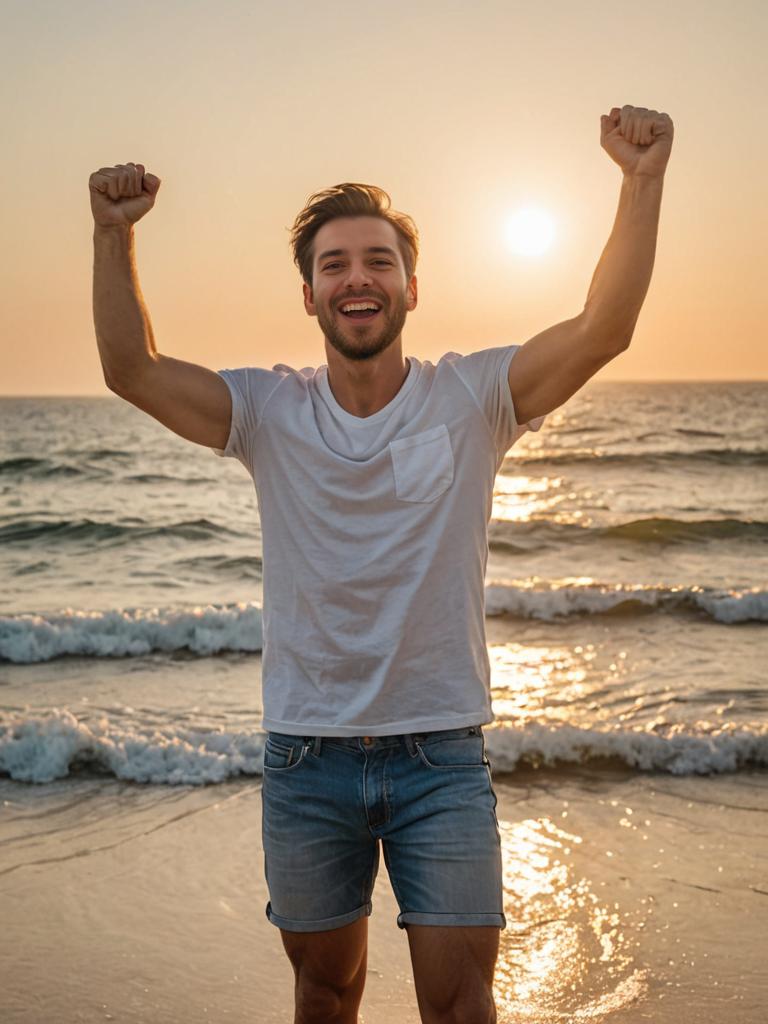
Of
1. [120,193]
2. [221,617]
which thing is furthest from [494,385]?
[221,617]

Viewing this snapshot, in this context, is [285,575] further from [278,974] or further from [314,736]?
[278,974]

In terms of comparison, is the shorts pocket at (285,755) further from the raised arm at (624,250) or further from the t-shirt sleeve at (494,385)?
the raised arm at (624,250)

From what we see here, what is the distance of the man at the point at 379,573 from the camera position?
101 inches

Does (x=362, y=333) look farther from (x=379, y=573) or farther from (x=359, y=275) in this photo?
(x=379, y=573)

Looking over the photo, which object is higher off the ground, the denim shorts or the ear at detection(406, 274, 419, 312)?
the ear at detection(406, 274, 419, 312)

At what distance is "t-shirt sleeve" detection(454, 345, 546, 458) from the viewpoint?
2.73m

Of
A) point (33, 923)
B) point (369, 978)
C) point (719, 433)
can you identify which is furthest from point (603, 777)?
point (719, 433)

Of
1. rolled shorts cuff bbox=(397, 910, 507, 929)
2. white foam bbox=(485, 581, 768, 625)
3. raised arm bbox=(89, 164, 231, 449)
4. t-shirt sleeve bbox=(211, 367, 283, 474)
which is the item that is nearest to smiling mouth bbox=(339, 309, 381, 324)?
t-shirt sleeve bbox=(211, 367, 283, 474)

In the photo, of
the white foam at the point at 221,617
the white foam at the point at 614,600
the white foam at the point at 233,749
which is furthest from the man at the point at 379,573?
the white foam at the point at 614,600

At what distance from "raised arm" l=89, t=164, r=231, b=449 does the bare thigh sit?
125 cm

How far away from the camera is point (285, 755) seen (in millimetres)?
2719

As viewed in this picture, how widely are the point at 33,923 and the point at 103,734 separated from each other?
267 centimetres

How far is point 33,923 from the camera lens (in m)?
4.77

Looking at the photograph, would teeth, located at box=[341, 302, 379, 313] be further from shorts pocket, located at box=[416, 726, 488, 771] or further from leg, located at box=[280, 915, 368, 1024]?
leg, located at box=[280, 915, 368, 1024]
